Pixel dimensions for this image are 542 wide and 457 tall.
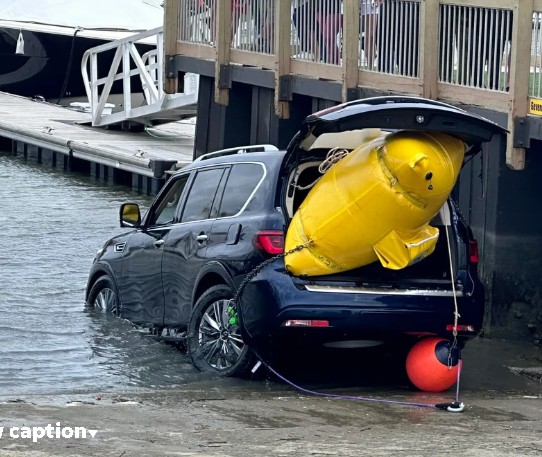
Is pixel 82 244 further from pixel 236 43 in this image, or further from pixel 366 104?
pixel 366 104

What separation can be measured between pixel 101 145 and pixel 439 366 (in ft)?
53.5

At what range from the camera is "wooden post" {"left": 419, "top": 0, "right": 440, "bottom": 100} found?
1349cm

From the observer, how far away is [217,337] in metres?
10.3

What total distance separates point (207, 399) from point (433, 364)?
5.44ft

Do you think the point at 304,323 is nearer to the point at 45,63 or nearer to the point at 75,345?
the point at 75,345

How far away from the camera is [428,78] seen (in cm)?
1352

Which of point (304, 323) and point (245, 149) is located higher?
point (245, 149)

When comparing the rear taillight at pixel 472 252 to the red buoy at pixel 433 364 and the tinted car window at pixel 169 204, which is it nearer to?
the red buoy at pixel 433 364

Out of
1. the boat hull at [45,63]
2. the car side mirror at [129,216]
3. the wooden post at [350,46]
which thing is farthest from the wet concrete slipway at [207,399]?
the boat hull at [45,63]

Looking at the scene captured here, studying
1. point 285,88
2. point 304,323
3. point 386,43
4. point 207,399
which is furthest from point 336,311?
point 285,88

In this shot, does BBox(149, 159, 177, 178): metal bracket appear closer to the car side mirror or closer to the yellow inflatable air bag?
the car side mirror

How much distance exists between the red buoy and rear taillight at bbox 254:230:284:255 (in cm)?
113

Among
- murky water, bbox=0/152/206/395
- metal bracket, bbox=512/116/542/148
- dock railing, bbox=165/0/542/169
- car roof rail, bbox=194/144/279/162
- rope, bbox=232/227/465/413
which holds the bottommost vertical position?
murky water, bbox=0/152/206/395

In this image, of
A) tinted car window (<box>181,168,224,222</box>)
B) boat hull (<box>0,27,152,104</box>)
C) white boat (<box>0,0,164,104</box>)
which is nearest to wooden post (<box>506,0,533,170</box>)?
tinted car window (<box>181,168,224,222</box>)
